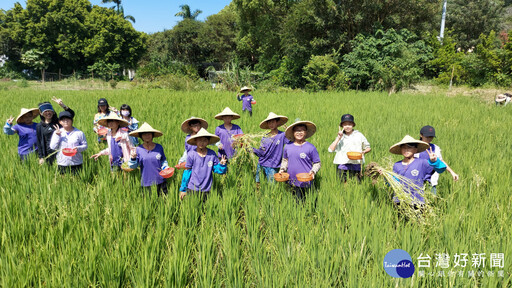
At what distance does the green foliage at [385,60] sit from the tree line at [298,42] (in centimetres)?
6

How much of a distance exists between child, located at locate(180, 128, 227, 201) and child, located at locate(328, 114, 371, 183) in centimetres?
146

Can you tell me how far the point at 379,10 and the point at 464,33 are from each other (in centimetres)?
1264

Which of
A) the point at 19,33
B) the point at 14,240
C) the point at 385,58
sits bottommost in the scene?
the point at 14,240

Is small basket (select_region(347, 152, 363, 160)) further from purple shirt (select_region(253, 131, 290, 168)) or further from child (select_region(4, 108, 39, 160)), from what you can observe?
child (select_region(4, 108, 39, 160))

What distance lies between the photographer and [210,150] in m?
3.15

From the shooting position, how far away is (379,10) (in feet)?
59.3

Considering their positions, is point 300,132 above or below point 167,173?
above

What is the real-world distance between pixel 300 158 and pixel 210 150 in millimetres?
1006

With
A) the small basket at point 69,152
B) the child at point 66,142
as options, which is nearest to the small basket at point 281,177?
the small basket at point 69,152

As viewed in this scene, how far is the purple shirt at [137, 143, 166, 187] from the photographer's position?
3.17 meters

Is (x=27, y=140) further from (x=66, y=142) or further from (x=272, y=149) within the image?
(x=272, y=149)

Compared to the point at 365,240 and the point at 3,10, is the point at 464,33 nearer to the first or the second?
the point at 365,240

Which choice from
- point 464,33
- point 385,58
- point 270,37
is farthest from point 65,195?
point 464,33

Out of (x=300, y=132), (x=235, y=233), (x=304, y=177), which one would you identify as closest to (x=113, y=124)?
(x=235, y=233)
